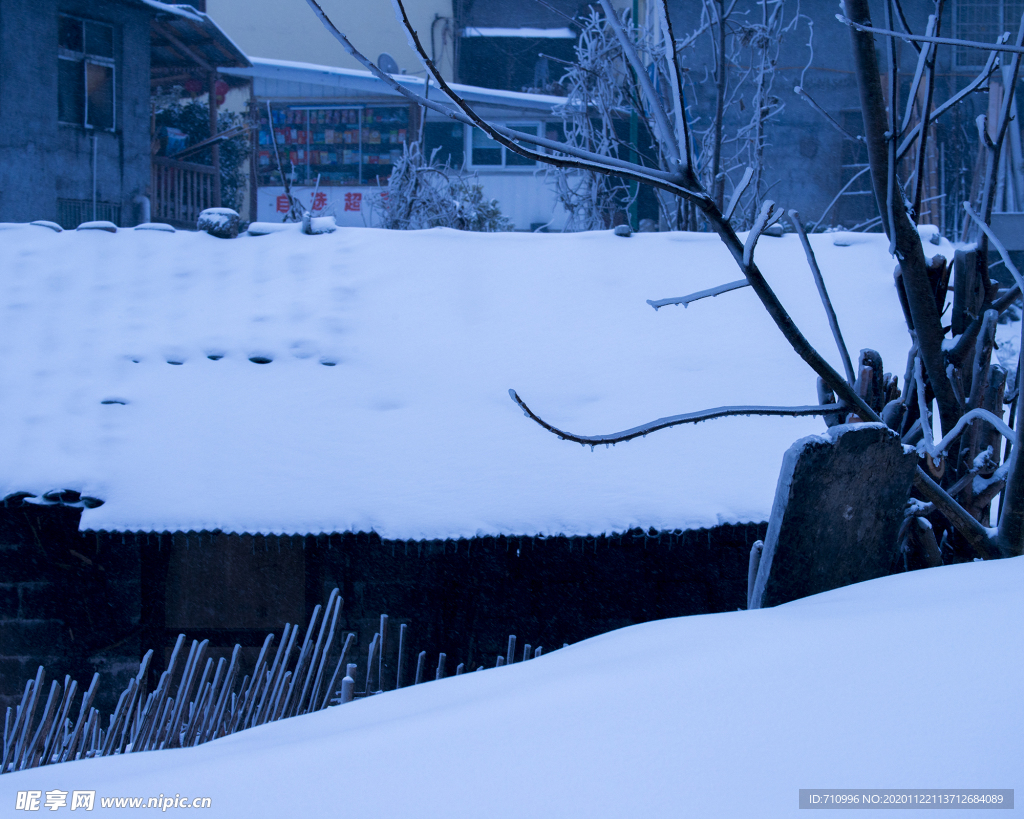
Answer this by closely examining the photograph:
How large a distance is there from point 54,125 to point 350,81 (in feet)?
17.4

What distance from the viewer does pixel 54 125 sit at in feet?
40.2

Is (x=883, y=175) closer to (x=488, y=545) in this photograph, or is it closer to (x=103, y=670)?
(x=488, y=545)

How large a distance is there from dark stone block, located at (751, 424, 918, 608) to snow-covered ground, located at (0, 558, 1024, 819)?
15.0 inches

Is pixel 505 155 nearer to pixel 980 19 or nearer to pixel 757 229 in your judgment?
pixel 980 19

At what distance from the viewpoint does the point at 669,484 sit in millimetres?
4434

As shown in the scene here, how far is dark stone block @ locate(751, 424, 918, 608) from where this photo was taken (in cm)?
201

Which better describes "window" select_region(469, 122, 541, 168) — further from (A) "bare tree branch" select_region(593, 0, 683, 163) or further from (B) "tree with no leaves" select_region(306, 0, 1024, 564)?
(A) "bare tree branch" select_region(593, 0, 683, 163)

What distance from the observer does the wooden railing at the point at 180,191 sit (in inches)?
550

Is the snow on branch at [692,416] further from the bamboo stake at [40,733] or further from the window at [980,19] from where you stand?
the window at [980,19]

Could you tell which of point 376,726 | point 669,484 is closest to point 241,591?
point 669,484

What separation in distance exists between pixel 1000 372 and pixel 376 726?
2.16m

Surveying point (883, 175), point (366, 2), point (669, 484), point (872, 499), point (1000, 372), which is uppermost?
point (366, 2)

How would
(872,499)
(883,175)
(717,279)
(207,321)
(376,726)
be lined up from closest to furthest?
1. (376,726)
2. (883,175)
3. (872,499)
4. (207,321)
5. (717,279)

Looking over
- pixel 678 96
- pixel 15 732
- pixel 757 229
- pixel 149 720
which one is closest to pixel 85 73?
pixel 15 732
